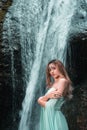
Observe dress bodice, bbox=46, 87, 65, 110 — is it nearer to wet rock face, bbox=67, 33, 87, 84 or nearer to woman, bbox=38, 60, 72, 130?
woman, bbox=38, 60, 72, 130

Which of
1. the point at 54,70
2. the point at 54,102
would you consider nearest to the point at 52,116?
the point at 54,102

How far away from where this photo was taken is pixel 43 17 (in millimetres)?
9328

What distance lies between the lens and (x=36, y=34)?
30.2 feet

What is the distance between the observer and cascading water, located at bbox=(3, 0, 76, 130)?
893 cm

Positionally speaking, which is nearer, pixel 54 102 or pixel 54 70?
pixel 54 102

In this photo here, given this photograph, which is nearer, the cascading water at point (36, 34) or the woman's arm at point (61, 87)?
the woman's arm at point (61, 87)

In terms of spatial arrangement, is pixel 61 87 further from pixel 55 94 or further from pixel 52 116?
pixel 52 116

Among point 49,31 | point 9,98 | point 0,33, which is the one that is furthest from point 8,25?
point 9,98

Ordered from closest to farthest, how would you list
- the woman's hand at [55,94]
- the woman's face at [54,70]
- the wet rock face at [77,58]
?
1. the woman's hand at [55,94]
2. the woman's face at [54,70]
3. the wet rock face at [77,58]

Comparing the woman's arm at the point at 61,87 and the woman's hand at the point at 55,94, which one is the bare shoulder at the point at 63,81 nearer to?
the woman's arm at the point at 61,87

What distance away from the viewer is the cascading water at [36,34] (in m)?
8.93

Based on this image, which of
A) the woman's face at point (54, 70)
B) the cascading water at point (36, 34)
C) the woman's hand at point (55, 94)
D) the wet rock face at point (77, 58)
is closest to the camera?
the woman's hand at point (55, 94)

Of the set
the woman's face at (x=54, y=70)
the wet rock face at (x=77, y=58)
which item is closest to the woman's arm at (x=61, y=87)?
the woman's face at (x=54, y=70)

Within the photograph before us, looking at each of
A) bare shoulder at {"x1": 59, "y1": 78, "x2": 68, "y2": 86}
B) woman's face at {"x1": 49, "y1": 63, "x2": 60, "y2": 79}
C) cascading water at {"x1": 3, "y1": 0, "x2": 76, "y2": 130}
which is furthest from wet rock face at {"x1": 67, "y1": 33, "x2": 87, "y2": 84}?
bare shoulder at {"x1": 59, "y1": 78, "x2": 68, "y2": 86}
